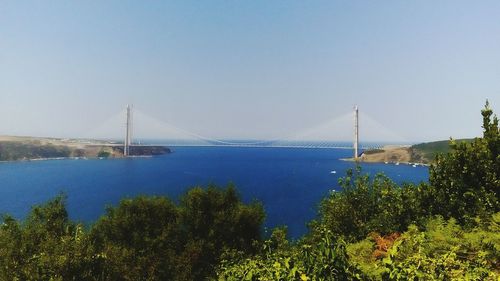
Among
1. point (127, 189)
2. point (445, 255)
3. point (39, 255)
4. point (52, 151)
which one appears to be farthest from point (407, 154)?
point (52, 151)

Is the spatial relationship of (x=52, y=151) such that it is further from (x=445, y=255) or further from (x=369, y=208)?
(x=445, y=255)

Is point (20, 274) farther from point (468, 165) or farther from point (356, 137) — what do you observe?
point (356, 137)

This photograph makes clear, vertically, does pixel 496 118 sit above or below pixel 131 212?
above

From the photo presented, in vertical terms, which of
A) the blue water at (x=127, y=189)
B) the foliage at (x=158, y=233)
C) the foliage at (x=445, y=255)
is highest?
the foliage at (x=445, y=255)

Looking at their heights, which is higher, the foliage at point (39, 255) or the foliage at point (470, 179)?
the foliage at point (470, 179)

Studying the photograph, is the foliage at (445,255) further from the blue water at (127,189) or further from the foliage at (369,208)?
the blue water at (127,189)

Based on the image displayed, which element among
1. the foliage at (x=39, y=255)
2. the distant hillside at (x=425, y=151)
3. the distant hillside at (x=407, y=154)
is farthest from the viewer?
the distant hillside at (x=407, y=154)

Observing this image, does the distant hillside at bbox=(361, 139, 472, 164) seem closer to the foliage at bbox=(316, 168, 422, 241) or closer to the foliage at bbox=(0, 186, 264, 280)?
the foliage at bbox=(316, 168, 422, 241)

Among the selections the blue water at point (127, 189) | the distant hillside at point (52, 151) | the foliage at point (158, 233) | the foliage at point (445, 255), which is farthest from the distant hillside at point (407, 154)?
the foliage at point (445, 255)

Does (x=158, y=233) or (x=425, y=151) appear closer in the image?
(x=158, y=233)

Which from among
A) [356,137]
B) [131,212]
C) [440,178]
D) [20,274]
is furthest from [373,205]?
[356,137]

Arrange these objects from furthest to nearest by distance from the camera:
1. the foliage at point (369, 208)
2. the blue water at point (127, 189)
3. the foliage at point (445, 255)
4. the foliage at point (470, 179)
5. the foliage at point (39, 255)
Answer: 1. the blue water at point (127, 189)
2. the foliage at point (369, 208)
3. the foliage at point (470, 179)
4. the foliage at point (39, 255)
5. the foliage at point (445, 255)
